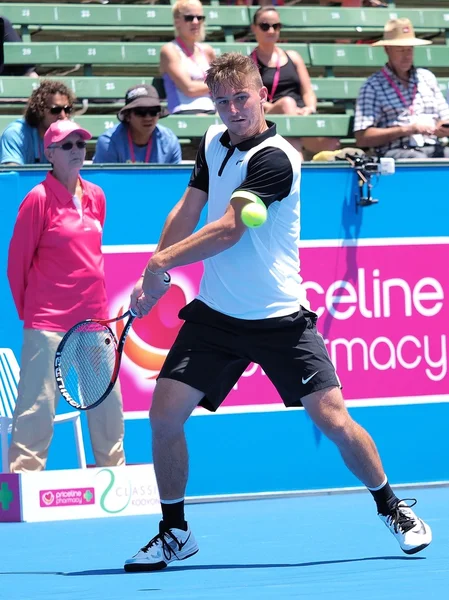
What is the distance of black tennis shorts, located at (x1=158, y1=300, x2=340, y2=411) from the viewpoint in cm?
468

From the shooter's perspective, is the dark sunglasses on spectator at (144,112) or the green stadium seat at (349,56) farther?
the green stadium seat at (349,56)

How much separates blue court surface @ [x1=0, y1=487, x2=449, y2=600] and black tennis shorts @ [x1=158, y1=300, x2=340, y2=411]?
0.68m

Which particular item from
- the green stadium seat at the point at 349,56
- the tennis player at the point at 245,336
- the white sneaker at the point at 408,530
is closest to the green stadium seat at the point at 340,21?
the green stadium seat at the point at 349,56

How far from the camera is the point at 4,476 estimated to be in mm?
6328

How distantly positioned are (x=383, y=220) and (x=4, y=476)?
268cm

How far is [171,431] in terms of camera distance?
4.62 metres

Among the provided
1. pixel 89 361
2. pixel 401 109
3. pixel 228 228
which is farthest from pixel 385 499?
pixel 401 109

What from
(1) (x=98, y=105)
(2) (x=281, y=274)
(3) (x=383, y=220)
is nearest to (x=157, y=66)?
(1) (x=98, y=105)

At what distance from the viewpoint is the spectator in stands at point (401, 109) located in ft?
28.4

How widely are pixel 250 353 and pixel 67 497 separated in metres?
2.13

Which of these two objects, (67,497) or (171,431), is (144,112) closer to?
(67,497)

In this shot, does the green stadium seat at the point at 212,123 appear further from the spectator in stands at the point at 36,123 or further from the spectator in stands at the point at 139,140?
the spectator in stands at the point at 36,123

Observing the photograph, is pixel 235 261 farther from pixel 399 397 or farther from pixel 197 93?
pixel 197 93

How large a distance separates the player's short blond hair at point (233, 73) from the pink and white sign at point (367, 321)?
2350 mm
